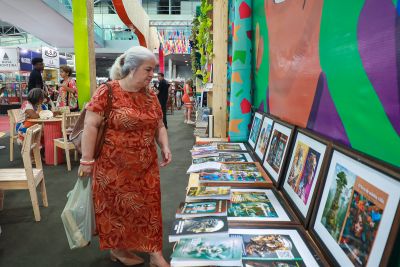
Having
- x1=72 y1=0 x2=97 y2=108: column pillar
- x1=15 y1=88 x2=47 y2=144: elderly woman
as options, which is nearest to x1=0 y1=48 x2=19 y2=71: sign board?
x1=15 y1=88 x2=47 y2=144: elderly woman

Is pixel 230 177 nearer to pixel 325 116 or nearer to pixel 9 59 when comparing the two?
pixel 325 116

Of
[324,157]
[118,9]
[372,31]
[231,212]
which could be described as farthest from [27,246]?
[118,9]

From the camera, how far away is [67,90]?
583cm

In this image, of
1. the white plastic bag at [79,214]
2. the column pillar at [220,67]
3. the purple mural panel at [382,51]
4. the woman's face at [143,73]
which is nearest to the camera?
the purple mural panel at [382,51]

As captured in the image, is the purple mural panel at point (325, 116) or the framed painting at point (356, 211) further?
the purple mural panel at point (325, 116)

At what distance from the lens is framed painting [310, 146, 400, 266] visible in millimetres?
880

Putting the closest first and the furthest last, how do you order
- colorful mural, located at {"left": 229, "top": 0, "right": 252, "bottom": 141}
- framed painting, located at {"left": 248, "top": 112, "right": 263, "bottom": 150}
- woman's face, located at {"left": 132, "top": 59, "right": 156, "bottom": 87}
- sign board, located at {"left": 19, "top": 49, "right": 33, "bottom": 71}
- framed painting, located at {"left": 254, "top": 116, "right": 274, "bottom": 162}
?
woman's face, located at {"left": 132, "top": 59, "right": 156, "bottom": 87} → framed painting, located at {"left": 254, "top": 116, "right": 274, "bottom": 162} → framed painting, located at {"left": 248, "top": 112, "right": 263, "bottom": 150} → colorful mural, located at {"left": 229, "top": 0, "right": 252, "bottom": 141} → sign board, located at {"left": 19, "top": 49, "right": 33, "bottom": 71}

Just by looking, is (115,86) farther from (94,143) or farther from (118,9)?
(118,9)

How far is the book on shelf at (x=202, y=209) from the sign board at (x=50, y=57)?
13053 millimetres

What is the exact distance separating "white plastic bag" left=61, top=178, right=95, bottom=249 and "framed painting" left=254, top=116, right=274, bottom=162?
47.3 inches

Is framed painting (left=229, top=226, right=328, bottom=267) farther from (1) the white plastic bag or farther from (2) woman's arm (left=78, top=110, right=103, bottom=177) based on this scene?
(1) the white plastic bag

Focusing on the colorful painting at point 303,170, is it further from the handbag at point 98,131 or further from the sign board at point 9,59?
the sign board at point 9,59

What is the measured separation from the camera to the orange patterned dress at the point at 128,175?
76.4 inches

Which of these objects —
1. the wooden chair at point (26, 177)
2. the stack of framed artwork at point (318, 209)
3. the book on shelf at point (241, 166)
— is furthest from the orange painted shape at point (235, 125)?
the wooden chair at point (26, 177)
